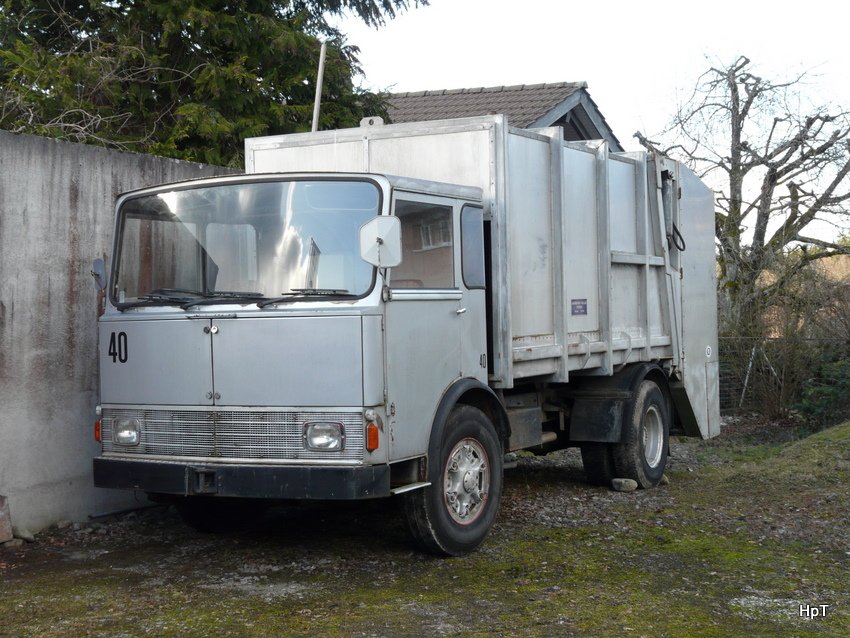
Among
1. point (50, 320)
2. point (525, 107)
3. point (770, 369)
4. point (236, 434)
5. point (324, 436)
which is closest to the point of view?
point (324, 436)

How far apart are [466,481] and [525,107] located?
10.6 metres

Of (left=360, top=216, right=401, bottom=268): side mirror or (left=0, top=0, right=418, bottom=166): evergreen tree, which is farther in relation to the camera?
(left=0, top=0, right=418, bottom=166): evergreen tree

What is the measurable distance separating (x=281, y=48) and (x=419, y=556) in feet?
23.5

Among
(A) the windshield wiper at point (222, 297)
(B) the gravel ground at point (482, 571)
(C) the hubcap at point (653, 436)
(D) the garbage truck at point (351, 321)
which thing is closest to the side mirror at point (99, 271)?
(D) the garbage truck at point (351, 321)

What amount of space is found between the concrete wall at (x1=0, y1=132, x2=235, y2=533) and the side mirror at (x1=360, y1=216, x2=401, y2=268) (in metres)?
2.91

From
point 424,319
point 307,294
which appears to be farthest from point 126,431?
point 424,319

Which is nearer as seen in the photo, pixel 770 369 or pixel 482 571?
pixel 482 571

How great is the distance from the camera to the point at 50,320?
25.6ft

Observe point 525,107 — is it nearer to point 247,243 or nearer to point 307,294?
point 247,243

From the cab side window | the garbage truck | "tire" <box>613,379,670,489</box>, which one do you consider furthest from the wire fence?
the cab side window

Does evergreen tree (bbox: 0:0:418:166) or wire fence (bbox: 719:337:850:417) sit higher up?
evergreen tree (bbox: 0:0:418:166)

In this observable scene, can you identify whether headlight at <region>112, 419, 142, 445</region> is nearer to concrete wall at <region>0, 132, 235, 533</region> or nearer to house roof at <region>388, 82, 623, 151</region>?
concrete wall at <region>0, 132, 235, 533</region>

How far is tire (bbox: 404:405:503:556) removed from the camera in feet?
21.8

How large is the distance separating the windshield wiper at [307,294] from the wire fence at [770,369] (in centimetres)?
1060
